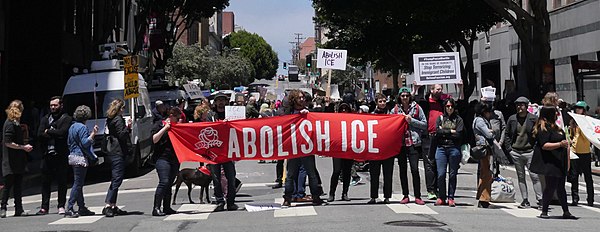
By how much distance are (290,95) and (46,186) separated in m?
4.04

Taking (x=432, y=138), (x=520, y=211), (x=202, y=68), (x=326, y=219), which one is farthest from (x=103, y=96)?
(x=202, y=68)

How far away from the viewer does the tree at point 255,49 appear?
14550cm

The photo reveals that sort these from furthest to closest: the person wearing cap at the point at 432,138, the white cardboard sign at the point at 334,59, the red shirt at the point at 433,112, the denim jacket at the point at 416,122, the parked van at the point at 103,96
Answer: the white cardboard sign at the point at 334,59
the parked van at the point at 103,96
the red shirt at the point at 433,112
the person wearing cap at the point at 432,138
the denim jacket at the point at 416,122

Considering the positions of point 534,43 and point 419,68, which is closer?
point 419,68

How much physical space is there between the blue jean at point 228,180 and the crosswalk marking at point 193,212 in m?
0.29

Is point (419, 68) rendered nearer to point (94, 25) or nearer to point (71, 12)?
point (71, 12)

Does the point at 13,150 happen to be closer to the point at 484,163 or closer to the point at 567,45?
the point at 484,163

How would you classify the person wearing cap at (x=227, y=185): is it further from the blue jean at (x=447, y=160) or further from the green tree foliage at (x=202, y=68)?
the green tree foliage at (x=202, y=68)

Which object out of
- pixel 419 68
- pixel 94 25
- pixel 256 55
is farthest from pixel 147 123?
pixel 256 55

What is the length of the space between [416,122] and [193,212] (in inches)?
144

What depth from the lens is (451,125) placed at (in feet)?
42.1

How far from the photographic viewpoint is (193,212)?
43.8 ft

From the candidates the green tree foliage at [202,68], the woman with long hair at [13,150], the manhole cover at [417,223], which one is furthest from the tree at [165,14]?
the manhole cover at [417,223]

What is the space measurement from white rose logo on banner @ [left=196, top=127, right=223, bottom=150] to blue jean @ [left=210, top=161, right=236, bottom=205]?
33 centimetres
